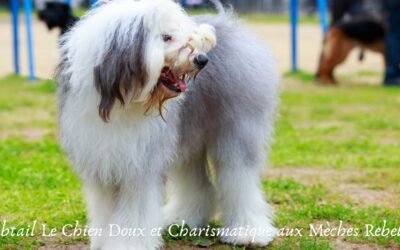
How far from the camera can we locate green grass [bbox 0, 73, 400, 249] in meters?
5.01

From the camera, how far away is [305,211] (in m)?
5.27

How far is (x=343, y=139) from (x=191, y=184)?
3.43 meters

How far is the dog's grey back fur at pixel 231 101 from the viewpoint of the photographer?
4.49 m

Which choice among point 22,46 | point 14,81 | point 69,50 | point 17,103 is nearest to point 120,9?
point 69,50

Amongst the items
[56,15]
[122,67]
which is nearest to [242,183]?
[122,67]

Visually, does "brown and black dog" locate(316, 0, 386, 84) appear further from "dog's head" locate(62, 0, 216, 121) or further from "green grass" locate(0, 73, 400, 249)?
"dog's head" locate(62, 0, 216, 121)

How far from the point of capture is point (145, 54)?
3744mm

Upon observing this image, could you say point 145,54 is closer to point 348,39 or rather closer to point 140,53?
point 140,53

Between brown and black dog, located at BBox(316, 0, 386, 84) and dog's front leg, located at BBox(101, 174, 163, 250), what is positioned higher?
dog's front leg, located at BBox(101, 174, 163, 250)

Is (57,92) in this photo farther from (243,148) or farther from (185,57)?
(243,148)

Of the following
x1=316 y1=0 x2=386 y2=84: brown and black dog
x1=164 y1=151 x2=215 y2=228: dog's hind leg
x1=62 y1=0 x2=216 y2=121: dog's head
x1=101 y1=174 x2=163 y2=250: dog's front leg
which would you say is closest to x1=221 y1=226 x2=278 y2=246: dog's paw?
x1=164 y1=151 x2=215 y2=228: dog's hind leg

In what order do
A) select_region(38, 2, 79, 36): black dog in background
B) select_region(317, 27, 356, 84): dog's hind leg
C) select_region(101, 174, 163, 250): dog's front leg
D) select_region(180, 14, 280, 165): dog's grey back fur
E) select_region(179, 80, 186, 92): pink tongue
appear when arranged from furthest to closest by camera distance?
select_region(317, 27, 356, 84): dog's hind leg
select_region(38, 2, 79, 36): black dog in background
select_region(180, 14, 280, 165): dog's grey back fur
select_region(101, 174, 163, 250): dog's front leg
select_region(179, 80, 186, 92): pink tongue

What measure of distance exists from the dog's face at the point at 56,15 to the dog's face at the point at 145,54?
684 cm

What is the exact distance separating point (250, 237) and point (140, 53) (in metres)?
1.45
